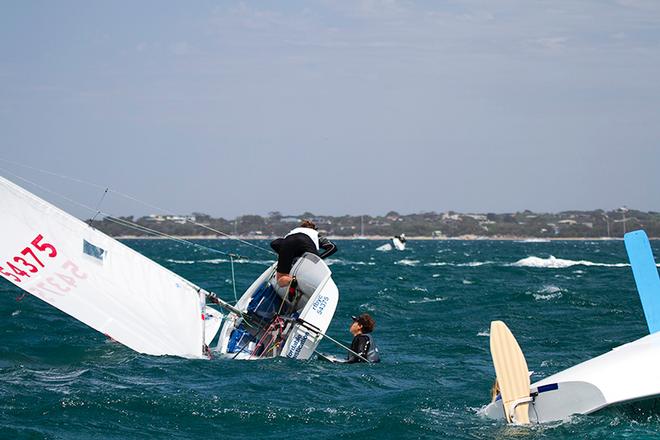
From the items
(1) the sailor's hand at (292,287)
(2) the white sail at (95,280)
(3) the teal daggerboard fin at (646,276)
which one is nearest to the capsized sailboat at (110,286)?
(2) the white sail at (95,280)

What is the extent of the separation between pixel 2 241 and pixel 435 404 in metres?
5.60

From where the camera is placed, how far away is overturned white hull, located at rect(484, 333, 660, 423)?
810 cm

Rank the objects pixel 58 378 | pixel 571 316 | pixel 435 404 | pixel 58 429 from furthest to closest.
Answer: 1. pixel 571 316
2. pixel 58 378
3. pixel 435 404
4. pixel 58 429

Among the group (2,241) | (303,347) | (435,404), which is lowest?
(435,404)

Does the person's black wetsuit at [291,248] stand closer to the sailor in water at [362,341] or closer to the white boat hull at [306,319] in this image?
the white boat hull at [306,319]

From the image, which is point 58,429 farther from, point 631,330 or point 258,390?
point 631,330

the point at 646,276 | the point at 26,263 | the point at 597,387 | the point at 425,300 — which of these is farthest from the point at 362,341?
the point at 425,300

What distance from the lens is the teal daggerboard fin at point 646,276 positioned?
35.1 ft

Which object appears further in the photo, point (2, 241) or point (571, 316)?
point (571, 316)

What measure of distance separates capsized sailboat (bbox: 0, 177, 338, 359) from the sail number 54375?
0.01 metres

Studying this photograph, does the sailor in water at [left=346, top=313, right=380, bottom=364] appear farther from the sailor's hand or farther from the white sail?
the white sail

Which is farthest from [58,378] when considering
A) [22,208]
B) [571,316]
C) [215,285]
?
[215,285]

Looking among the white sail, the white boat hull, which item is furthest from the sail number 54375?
the white boat hull

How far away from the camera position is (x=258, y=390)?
1048cm
